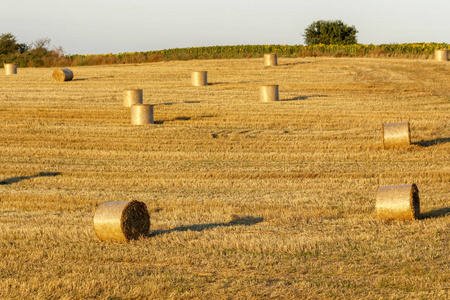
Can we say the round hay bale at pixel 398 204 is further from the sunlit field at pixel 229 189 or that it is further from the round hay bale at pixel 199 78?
the round hay bale at pixel 199 78

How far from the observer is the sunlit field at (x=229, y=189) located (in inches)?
309

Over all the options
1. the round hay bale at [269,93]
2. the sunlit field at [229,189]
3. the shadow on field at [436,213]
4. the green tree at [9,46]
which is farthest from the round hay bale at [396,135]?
the green tree at [9,46]

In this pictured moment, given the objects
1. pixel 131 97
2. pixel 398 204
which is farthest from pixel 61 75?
pixel 398 204

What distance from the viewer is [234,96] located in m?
28.0

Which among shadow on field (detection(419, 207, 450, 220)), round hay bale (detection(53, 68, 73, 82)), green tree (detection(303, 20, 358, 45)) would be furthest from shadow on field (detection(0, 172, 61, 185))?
green tree (detection(303, 20, 358, 45))

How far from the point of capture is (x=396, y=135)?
1772 centimetres

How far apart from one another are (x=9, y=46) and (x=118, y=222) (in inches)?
1869

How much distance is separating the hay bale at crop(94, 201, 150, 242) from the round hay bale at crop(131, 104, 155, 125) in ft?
38.4

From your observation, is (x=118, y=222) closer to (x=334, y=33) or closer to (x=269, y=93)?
(x=269, y=93)

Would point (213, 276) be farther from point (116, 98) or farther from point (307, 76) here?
point (307, 76)

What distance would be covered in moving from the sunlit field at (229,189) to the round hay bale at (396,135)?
0.67 ft

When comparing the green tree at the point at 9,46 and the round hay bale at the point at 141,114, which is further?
the green tree at the point at 9,46

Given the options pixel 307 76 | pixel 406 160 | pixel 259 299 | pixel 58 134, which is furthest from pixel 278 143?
pixel 307 76

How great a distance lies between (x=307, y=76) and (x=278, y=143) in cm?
1550
